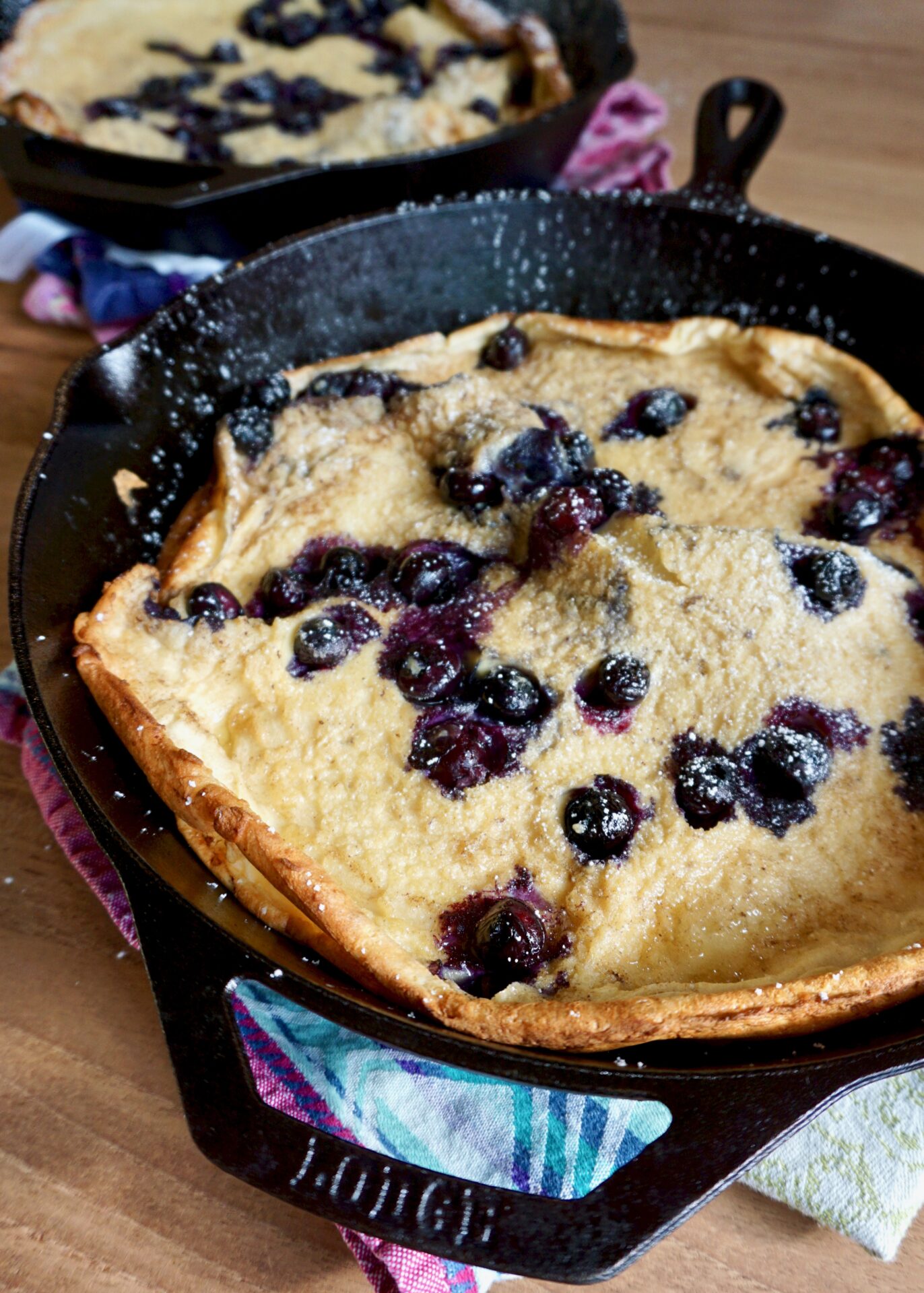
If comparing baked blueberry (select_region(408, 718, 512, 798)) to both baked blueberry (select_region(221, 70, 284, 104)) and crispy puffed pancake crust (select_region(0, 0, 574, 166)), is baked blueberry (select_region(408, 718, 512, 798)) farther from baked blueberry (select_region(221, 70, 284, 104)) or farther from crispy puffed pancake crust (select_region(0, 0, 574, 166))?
→ baked blueberry (select_region(221, 70, 284, 104))

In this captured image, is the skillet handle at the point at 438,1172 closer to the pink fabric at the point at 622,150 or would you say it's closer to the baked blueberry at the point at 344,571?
the baked blueberry at the point at 344,571

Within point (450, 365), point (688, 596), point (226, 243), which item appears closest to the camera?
point (688, 596)

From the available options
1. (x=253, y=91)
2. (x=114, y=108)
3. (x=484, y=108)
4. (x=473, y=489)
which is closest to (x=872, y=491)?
(x=473, y=489)


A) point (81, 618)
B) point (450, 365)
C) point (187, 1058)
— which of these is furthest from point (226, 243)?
point (187, 1058)

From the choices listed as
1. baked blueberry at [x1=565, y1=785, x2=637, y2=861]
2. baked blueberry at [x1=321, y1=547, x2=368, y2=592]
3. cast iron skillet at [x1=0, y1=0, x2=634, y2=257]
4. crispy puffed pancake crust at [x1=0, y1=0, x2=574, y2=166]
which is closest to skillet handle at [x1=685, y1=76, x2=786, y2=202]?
cast iron skillet at [x1=0, y1=0, x2=634, y2=257]

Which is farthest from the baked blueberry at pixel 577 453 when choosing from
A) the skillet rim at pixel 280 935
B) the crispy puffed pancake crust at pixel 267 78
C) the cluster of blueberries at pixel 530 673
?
the crispy puffed pancake crust at pixel 267 78

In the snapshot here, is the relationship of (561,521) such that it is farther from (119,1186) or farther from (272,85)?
(272,85)

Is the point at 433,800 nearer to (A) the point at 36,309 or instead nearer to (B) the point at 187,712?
(B) the point at 187,712
